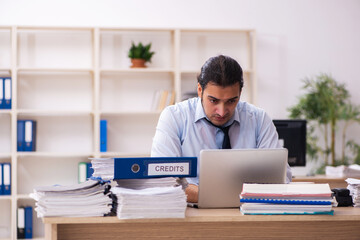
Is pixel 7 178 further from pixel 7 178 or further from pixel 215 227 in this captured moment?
pixel 215 227

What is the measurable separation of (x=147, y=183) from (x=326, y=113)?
3.67 metres

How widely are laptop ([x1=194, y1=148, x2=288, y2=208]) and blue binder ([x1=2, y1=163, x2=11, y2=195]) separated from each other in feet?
10.6

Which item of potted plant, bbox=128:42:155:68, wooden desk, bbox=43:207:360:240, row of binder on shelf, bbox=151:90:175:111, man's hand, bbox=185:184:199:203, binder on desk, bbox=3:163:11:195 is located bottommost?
binder on desk, bbox=3:163:11:195

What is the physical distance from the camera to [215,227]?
6.05 feet

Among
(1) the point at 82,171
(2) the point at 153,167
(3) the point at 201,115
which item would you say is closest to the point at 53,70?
(1) the point at 82,171

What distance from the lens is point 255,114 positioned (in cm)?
252

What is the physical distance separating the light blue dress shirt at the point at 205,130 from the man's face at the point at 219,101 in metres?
0.08

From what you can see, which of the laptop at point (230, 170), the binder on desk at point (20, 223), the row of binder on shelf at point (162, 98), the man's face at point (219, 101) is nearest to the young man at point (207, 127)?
the man's face at point (219, 101)

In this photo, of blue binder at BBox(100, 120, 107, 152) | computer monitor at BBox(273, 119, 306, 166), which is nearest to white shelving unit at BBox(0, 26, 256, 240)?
blue binder at BBox(100, 120, 107, 152)

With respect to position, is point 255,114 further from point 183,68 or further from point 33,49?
point 33,49

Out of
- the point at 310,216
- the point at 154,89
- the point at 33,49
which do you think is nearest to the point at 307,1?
the point at 154,89

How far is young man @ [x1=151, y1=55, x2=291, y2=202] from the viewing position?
231 cm

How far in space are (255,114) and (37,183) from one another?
10.2 ft

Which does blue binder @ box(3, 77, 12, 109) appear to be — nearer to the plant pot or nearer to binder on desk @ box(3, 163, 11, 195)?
binder on desk @ box(3, 163, 11, 195)
